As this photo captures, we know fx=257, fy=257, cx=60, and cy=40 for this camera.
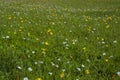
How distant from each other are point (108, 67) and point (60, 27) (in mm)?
4224

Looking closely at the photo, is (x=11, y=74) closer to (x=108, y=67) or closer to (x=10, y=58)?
(x=10, y=58)

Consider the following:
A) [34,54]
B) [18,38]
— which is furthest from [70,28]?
[34,54]

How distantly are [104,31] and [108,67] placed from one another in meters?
4.04

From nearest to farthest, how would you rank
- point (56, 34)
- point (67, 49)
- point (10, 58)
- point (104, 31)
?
point (10, 58) < point (67, 49) < point (56, 34) < point (104, 31)

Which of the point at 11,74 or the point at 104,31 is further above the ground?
the point at 11,74

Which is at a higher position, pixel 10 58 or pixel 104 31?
pixel 10 58

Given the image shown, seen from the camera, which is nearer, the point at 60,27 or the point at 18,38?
the point at 18,38

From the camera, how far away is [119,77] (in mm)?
5934

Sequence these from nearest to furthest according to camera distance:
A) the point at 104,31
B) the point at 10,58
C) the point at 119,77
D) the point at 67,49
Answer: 1. the point at 119,77
2. the point at 10,58
3. the point at 67,49
4. the point at 104,31

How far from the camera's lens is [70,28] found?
1046cm

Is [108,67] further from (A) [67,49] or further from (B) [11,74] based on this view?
(B) [11,74]

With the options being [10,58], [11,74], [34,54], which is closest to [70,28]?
[34,54]

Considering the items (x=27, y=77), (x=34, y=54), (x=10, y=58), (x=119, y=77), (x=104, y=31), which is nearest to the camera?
(x=27, y=77)

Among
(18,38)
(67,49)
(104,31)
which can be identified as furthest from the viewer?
(104,31)
